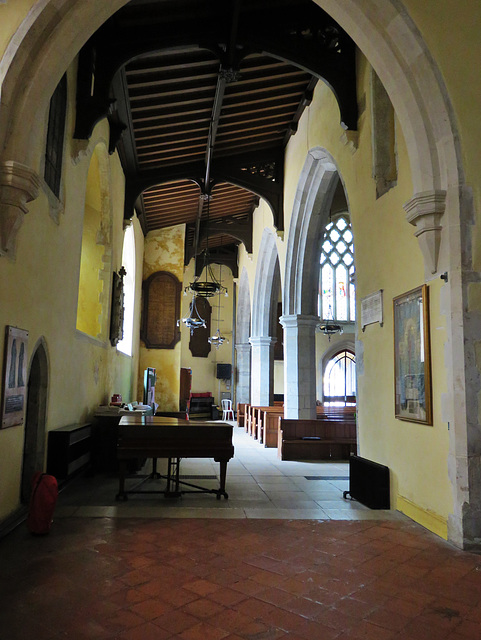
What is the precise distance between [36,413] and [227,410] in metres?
14.0

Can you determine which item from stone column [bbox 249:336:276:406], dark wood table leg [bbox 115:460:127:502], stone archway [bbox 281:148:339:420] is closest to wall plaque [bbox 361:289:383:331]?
dark wood table leg [bbox 115:460:127:502]

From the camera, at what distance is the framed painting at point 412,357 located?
4.21 meters

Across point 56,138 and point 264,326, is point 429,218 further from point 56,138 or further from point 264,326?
point 264,326

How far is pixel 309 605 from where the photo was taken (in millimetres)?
2570

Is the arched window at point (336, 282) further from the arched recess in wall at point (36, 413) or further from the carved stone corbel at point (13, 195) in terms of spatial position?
the carved stone corbel at point (13, 195)

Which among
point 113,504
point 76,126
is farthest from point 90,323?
point 113,504

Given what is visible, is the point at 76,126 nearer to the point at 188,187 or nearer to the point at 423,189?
the point at 423,189

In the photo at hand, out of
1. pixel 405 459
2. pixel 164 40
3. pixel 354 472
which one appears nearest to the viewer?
pixel 405 459

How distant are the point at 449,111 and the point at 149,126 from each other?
18.0 feet

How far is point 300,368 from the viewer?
32.0 feet

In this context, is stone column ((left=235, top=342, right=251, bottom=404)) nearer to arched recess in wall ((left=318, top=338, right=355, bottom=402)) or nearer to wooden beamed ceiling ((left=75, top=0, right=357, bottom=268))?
arched recess in wall ((left=318, top=338, right=355, bottom=402))

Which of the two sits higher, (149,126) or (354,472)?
(149,126)

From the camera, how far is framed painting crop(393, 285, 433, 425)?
4.21m

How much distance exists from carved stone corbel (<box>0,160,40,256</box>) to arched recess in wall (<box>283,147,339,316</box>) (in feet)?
19.4
